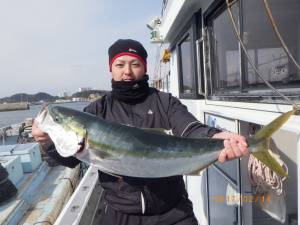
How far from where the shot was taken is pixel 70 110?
2.31 metres

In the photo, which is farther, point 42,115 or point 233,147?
point 42,115

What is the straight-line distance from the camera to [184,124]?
252cm

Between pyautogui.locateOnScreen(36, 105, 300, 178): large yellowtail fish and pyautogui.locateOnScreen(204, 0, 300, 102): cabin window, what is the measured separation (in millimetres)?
707

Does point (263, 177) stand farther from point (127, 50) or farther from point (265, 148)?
point (127, 50)

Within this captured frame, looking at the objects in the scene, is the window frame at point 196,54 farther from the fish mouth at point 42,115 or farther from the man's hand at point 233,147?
the fish mouth at point 42,115

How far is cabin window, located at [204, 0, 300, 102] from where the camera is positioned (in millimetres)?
2420

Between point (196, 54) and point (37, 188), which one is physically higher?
point (196, 54)

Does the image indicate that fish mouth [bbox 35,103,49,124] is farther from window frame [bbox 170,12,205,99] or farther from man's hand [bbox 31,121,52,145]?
window frame [bbox 170,12,205,99]

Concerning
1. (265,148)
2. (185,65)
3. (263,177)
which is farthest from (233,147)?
(185,65)

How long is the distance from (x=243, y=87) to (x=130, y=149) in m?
1.34

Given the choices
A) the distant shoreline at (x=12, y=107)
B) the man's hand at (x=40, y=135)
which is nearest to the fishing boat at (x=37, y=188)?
the man's hand at (x=40, y=135)

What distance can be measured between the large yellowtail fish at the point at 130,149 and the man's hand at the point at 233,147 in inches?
2.5

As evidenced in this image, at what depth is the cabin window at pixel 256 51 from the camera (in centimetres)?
242

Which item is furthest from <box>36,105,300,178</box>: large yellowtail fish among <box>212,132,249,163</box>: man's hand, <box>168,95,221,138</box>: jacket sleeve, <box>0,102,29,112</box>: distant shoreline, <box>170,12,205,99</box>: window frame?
<box>0,102,29,112</box>: distant shoreline
